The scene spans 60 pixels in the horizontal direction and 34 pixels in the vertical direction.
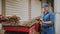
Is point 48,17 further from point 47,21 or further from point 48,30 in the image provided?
point 48,30

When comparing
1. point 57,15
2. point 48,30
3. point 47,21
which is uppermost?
point 57,15

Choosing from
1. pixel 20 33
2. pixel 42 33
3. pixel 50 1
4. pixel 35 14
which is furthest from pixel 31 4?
pixel 20 33

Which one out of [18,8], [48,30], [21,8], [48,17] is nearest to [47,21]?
[48,17]

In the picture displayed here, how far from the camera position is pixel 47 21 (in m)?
6.72

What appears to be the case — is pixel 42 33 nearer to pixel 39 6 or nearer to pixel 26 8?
pixel 26 8

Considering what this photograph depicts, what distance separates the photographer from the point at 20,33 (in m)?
5.96

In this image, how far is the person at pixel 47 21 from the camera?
21.7ft

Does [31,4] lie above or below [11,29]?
above

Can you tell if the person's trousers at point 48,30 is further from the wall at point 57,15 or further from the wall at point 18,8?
the wall at point 18,8

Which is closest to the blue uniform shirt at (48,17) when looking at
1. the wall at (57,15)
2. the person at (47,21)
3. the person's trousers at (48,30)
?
the person at (47,21)

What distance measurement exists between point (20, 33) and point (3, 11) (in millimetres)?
2363

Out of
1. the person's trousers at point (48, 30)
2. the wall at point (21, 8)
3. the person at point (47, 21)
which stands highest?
the wall at point (21, 8)

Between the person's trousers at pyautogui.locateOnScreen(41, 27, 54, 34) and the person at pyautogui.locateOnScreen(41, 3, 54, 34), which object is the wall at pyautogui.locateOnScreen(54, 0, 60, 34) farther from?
the person's trousers at pyautogui.locateOnScreen(41, 27, 54, 34)

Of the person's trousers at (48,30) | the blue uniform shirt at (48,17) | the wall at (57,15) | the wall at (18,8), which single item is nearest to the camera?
the wall at (57,15)
